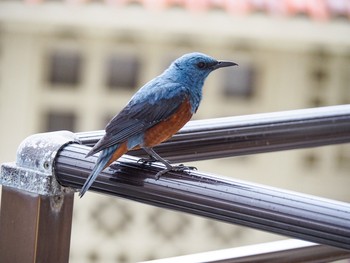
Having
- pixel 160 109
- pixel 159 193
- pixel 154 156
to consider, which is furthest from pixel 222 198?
pixel 160 109

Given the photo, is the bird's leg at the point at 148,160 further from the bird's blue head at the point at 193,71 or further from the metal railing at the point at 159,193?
the bird's blue head at the point at 193,71

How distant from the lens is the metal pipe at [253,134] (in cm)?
204

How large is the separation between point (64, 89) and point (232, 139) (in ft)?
14.7

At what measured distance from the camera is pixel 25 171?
1.75 meters

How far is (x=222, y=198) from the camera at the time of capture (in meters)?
1.60

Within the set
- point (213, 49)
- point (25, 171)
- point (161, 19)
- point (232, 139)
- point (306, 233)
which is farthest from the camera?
point (213, 49)

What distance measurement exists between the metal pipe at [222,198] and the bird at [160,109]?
202 mm

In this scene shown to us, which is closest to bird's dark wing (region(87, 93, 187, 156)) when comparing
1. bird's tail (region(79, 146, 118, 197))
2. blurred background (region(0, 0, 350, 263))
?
bird's tail (region(79, 146, 118, 197))

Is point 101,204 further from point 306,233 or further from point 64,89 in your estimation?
point 306,233

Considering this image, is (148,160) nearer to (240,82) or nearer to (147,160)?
(147,160)

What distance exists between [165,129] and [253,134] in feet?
0.71

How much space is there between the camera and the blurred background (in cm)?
634

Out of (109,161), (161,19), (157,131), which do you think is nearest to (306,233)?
(109,161)

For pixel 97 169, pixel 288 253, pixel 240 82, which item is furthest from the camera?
pixel 240 82
